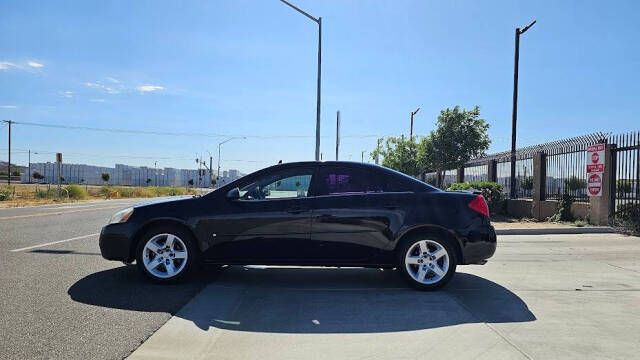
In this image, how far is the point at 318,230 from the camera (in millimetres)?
5785

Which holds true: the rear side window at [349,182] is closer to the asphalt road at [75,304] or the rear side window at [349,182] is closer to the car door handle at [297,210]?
the car door handle at [297,210]

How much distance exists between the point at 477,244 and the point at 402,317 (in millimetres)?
1726

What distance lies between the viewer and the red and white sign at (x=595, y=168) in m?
13.6

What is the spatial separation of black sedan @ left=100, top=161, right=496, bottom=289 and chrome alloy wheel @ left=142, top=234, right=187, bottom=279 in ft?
0.04

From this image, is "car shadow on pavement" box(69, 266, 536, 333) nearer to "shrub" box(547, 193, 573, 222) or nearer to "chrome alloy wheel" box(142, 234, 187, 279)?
"chrome alloy wheel" box(142, 234, 187, 279)

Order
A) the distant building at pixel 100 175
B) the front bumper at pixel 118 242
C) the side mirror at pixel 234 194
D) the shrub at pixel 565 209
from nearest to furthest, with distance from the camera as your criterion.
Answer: the side mirror at pixel 234 194
the front bumper at pixel 118 242
the shrub at pixel 565 209
the distant building at pixel 100 175

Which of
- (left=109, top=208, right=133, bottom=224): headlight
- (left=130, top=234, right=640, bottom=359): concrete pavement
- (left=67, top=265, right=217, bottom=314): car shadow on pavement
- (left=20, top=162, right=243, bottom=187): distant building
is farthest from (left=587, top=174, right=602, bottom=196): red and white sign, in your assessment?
(left=20, top=162, right=243, bottom=187): distant building

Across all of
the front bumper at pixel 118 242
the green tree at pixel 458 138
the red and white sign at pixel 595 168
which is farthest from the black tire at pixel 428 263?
the green tree at pixel 458 138

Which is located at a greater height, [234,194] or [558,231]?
[234,194]

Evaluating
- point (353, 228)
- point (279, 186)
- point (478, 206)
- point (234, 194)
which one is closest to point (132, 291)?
point (234, 194)

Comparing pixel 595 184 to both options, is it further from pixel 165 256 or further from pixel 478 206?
pixel 165 256

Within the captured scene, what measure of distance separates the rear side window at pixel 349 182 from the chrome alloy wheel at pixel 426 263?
84 cm

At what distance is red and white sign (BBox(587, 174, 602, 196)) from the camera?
1359 cm

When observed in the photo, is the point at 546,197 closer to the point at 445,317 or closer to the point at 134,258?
the point at 445,317
